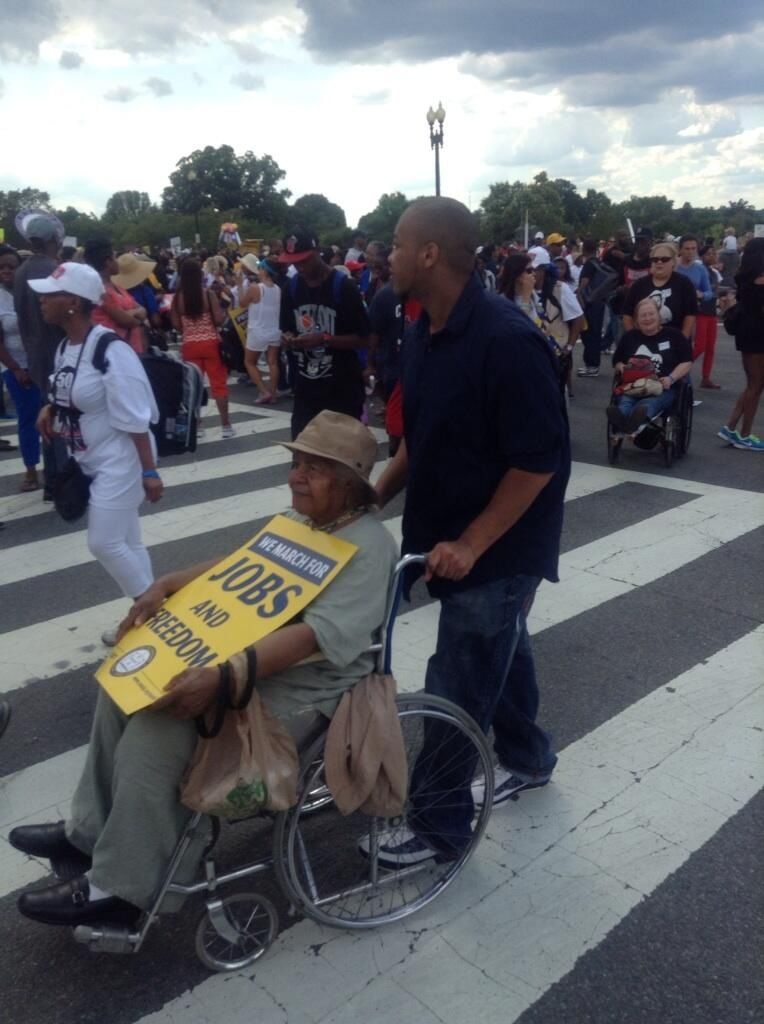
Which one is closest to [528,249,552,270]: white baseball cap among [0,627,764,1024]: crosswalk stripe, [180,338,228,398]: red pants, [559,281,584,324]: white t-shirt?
[559,281,584,324]: white t-shirt

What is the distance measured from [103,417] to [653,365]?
528 centimetres

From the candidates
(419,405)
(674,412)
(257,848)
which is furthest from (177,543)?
(674,412)

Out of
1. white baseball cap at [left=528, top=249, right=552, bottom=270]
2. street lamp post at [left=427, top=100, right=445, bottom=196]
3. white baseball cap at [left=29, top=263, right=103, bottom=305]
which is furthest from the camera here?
street lamp post at [left=427, top=100, right=445, bottom=196]

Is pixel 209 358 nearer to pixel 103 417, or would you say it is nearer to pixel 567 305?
pixel 567 305

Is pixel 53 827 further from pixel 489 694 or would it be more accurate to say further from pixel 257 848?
pixel 489 694

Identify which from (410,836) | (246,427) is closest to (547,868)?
(410,836)

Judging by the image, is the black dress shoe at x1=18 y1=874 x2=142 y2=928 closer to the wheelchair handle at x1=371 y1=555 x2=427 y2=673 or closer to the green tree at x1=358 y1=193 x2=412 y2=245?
the wheelchair handle at x1=371 y1=555 x2=427 y2=673

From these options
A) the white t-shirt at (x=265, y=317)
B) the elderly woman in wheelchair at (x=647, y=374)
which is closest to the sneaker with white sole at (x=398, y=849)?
the elderly woman in wheelchair at (x=647, y=374)

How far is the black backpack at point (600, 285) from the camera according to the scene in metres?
12.5

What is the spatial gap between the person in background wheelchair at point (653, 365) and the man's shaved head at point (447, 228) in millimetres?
5485

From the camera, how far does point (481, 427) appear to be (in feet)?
8.43

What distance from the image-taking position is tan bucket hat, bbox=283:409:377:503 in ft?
8.55

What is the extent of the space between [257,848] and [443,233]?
2.02m

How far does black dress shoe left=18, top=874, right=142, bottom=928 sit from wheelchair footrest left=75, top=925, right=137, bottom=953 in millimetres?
31
